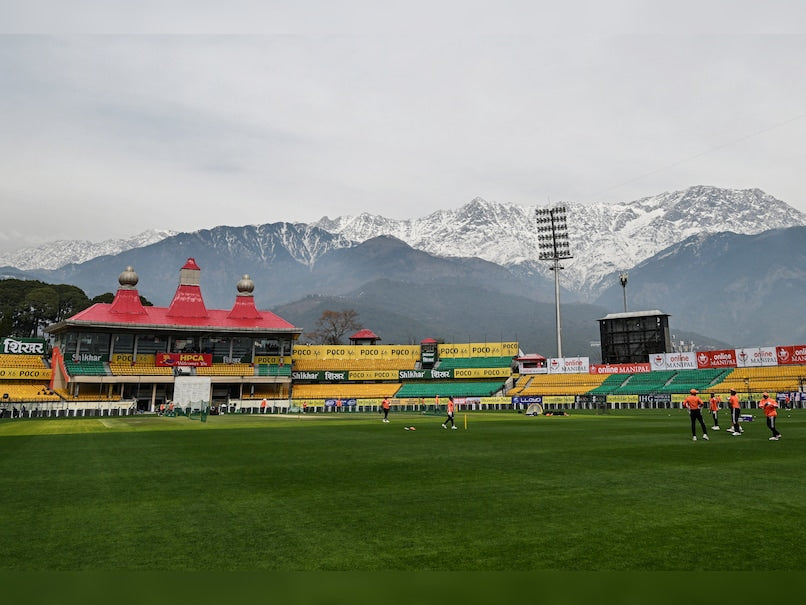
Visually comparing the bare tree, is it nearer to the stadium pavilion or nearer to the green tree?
the stadium pavilion

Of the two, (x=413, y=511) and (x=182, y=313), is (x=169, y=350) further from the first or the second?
(x=413, y=511)

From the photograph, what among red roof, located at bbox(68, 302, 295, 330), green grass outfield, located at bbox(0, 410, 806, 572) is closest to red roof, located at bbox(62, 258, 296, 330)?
red roof, located at bbox(68, 302, 295, 330)

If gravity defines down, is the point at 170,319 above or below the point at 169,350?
above

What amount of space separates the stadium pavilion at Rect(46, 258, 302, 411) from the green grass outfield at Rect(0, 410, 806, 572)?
2125 inches

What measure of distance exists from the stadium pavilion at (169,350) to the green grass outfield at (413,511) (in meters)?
54.0

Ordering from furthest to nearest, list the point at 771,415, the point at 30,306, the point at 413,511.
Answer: the point at 30,306 < the point at 771,415 < the point at 413,511

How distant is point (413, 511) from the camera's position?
8734 mm

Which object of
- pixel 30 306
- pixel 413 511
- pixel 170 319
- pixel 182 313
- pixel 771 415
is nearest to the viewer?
pixel 413 511

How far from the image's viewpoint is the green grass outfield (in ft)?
20.0

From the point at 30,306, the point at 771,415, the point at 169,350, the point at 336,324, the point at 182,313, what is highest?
the point at 30,306

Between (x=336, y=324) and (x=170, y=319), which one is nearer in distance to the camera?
(x=170, y=319)

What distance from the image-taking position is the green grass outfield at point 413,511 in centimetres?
609

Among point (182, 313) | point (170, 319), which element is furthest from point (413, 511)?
point (182, 313)

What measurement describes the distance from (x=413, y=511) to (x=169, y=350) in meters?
70.9
